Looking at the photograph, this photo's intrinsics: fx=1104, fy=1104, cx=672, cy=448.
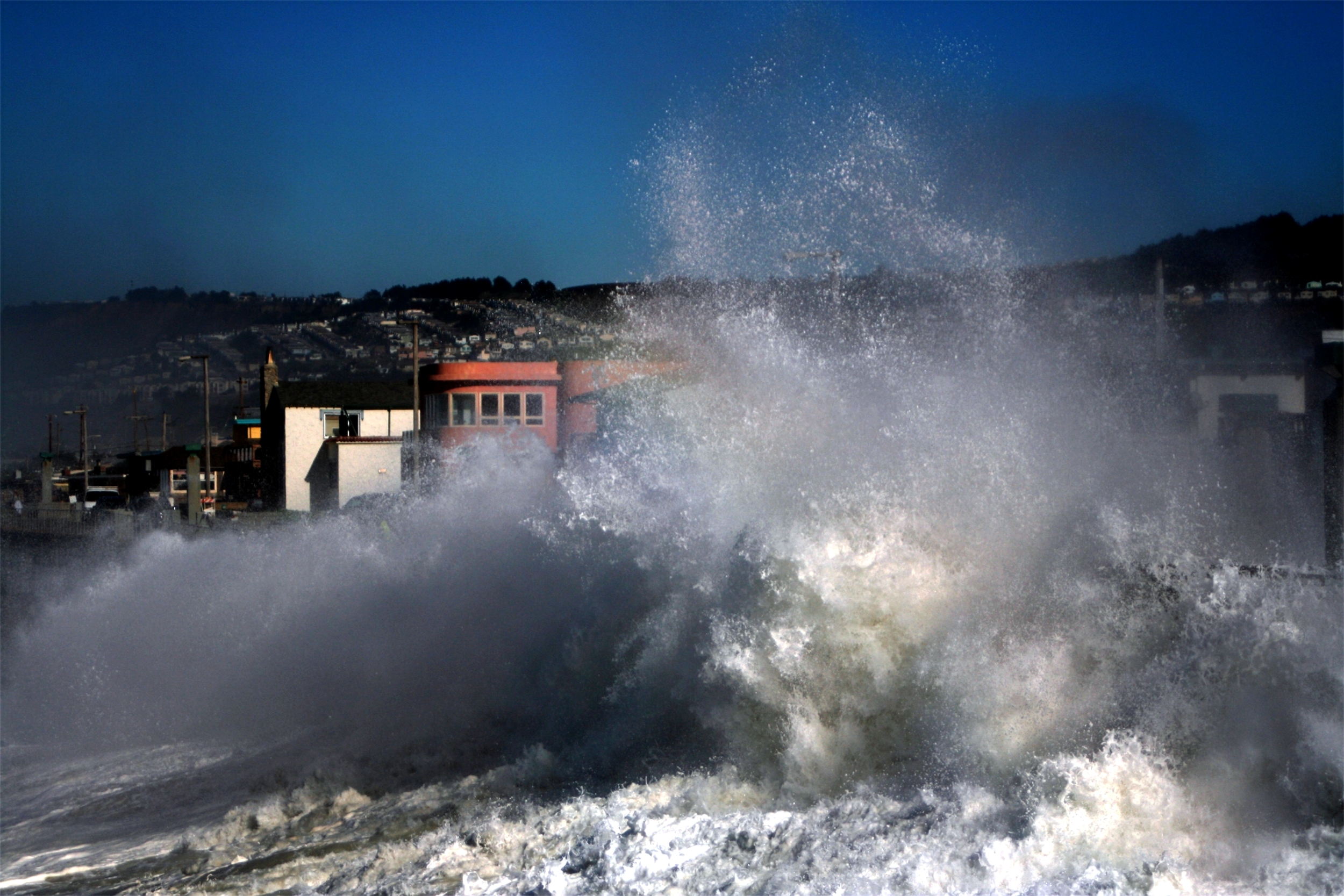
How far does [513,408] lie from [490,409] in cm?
63

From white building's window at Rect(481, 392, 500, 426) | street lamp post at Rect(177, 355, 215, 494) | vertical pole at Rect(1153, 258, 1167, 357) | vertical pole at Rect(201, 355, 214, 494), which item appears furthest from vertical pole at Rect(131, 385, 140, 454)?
vertical pole at Rect(1153, 258, 1167, 357)

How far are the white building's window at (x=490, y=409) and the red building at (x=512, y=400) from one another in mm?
15

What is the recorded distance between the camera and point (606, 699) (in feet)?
28.3

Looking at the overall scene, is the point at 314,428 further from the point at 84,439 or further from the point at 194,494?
the point at 84,439

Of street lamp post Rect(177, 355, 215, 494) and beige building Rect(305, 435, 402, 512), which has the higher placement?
street lamp post Rect(177, 355, 215, 494)

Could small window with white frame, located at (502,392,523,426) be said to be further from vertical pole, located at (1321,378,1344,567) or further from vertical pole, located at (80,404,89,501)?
vertical pole, located at (1321,378,1344,567)

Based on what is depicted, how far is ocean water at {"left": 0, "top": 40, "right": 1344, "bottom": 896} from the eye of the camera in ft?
18.2

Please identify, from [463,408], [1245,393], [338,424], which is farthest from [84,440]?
[1245,393]

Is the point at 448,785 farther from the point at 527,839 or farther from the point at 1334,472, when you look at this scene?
the point at 1334,472

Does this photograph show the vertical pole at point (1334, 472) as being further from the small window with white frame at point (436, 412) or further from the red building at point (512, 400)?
the small window with white frame at point (436, 412)

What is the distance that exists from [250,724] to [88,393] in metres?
58.1

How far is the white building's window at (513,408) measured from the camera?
3019 cm

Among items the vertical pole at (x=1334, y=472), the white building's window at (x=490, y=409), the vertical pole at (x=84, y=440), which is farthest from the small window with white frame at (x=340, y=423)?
the vertical pole at (x=1334, y=472)

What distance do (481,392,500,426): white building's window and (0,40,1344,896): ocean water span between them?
648 inches
